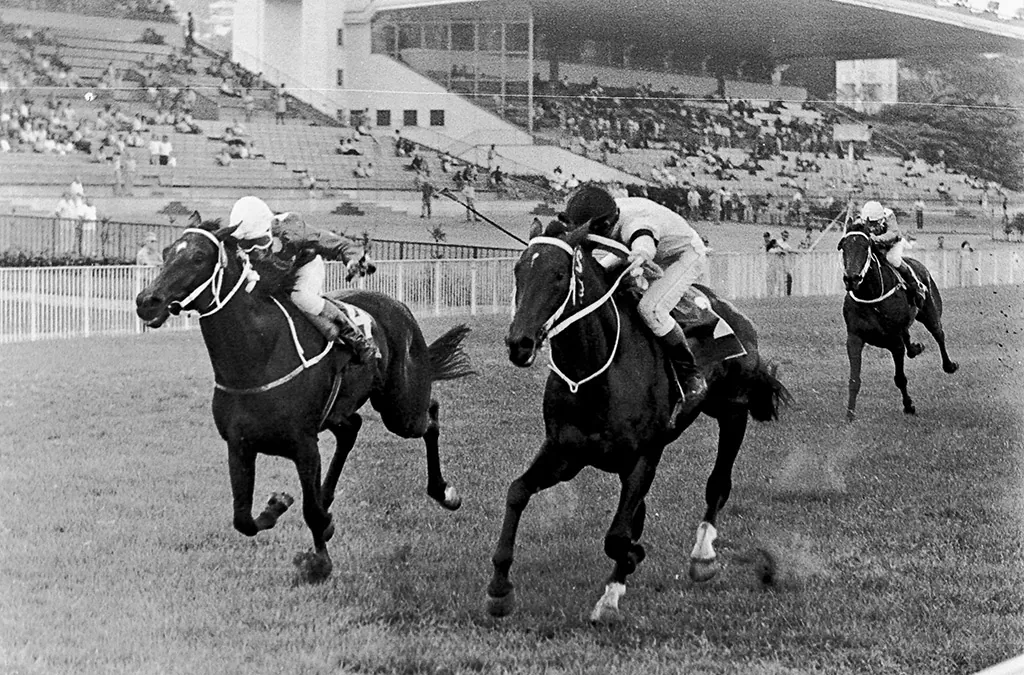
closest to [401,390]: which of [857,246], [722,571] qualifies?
[722,571]

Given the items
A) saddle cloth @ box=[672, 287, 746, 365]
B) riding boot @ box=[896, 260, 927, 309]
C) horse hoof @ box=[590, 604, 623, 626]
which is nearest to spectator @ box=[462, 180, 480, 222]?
saddle cloth @ box=[672, 287, 746, 365]

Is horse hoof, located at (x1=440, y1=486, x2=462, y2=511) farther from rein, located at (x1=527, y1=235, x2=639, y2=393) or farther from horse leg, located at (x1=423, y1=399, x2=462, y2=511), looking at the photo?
rein, located at (x1=527, y1=235, x2=639, y2=393)

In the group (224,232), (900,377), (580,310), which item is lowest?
(900,377)

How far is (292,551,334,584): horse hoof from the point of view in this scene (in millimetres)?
3879

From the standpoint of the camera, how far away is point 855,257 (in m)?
5.88

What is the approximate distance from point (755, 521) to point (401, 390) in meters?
1.45

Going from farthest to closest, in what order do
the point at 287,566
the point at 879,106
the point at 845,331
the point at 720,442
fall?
the point at 845,331 < the point at 879,106 < the point at 720,442 < the point at 287,566

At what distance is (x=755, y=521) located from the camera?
16.2 ft

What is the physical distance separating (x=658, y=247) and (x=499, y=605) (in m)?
1.28

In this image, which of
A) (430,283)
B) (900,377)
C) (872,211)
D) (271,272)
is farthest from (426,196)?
(900,377)

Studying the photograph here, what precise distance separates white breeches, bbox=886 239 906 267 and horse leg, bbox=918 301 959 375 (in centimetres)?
27

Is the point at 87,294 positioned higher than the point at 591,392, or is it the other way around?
the point at 87,294

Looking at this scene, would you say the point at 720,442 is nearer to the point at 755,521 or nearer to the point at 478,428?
the point at 755,521

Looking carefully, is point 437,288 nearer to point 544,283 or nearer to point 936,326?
point 544,283
